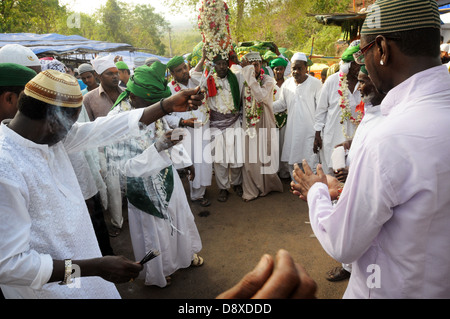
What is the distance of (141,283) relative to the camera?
3.23 m

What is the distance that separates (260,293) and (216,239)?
3.48 metres

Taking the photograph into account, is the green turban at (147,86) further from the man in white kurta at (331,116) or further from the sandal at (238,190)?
the sandal at (238,190)

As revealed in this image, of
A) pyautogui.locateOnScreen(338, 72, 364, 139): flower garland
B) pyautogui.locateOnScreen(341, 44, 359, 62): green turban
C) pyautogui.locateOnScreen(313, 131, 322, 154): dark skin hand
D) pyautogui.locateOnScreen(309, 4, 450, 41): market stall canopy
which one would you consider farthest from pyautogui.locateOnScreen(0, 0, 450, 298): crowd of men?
pyautogui.locateOnScreen(309, 4, 450, 41): market stall canopy

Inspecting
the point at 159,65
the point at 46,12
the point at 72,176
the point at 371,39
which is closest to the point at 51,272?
the point at 72,176

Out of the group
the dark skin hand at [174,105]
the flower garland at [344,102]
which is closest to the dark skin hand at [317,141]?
the flower garland at [344,102]

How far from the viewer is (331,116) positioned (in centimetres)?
459

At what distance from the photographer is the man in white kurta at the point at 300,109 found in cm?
536

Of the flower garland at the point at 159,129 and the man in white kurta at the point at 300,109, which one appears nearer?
the flower garland at the point at 159,129

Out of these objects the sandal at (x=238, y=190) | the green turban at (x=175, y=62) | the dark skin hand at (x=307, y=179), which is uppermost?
the green turban at (x=175, y=62)

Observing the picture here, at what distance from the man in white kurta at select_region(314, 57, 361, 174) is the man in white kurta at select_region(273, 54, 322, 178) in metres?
0.61

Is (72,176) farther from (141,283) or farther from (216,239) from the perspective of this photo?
(216,239)

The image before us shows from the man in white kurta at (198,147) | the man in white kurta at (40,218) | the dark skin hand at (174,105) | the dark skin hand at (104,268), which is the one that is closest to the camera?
the man in white kurta at (40,218)

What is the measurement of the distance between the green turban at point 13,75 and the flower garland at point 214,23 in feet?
Result: 8.15
